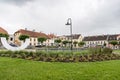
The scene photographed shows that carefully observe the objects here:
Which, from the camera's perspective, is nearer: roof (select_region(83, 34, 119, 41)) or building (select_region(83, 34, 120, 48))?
building (select_region(83, 34, 120, 48))

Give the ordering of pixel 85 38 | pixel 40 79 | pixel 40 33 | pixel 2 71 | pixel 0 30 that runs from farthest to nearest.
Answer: pixel 85 38 → pixel 40 33 → pixel 0 30 → pixel 2 71 → pixel 40 79

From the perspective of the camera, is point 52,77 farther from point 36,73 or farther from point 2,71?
point 2,71

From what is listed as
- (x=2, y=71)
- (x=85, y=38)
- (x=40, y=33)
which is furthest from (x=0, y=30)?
(x=2, y=71)

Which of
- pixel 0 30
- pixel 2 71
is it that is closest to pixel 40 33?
pixel 0 30

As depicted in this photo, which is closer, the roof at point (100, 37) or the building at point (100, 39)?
the building at point (100, 39)

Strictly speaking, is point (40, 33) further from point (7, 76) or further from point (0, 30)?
point (7, 76)

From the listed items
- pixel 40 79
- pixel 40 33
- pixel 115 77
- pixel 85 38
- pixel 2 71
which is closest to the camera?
pixel 40 79

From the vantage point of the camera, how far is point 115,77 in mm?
10258

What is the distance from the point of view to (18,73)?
10656mm

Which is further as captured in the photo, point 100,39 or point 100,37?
point 100,37

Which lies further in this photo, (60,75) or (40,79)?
(60,75)

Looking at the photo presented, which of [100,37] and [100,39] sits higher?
[100,37]

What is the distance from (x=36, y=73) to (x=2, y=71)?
5.51 ft

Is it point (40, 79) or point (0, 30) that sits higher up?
point (0, 30)
